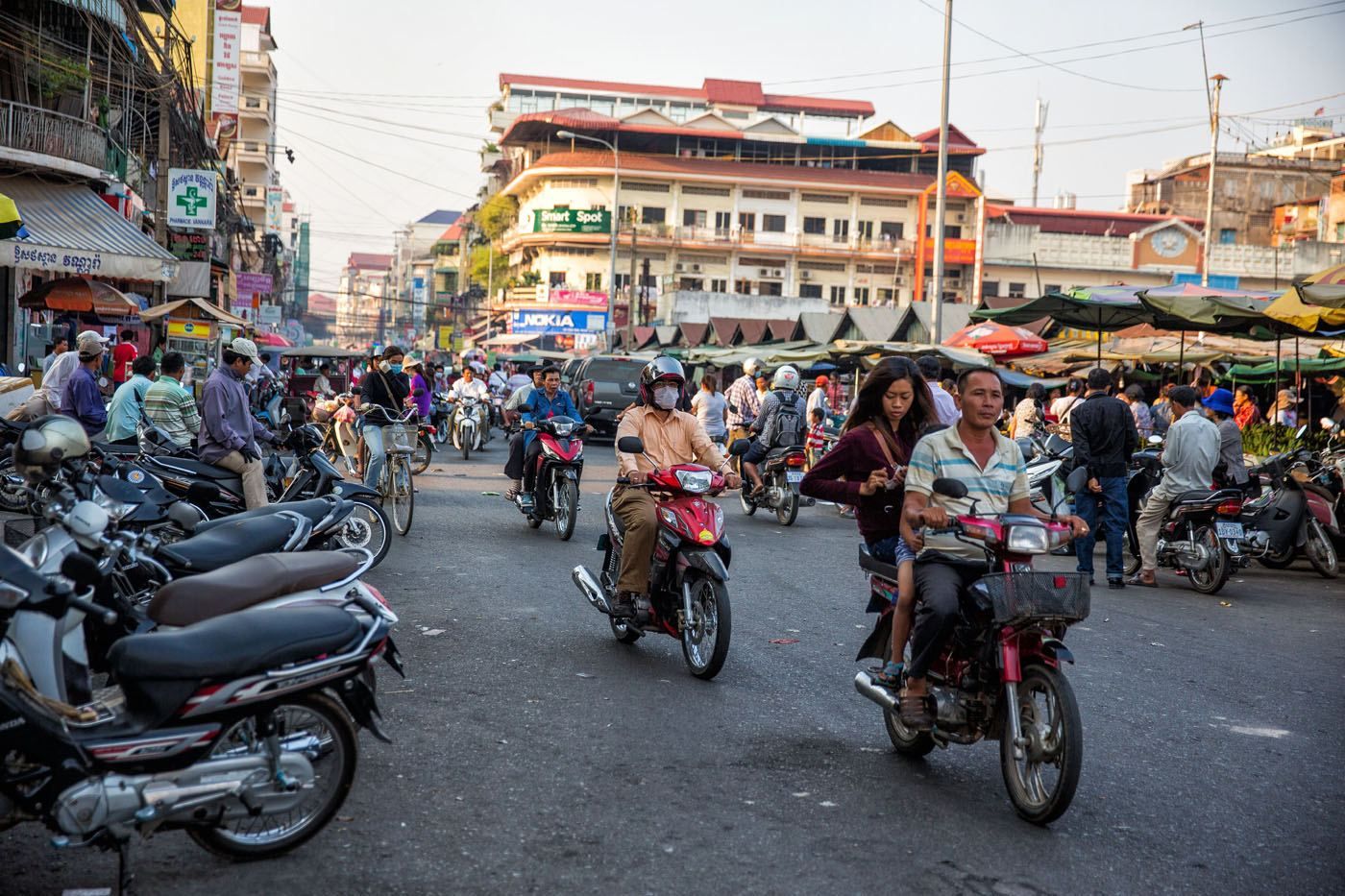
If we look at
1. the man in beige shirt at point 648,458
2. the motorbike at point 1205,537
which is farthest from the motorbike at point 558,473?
the motorbike at point 1205,537

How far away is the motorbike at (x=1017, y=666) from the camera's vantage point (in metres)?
4.59

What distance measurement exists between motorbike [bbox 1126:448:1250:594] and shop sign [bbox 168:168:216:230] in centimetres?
2023

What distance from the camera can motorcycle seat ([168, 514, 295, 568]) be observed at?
17.8 feet

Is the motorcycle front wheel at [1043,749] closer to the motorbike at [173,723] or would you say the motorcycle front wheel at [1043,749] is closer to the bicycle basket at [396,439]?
the motorbike at [173,723]

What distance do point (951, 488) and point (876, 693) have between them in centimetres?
109

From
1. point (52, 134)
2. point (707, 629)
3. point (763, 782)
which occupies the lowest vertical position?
point (763, 782)

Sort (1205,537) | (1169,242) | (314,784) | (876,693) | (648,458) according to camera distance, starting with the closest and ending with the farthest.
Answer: (314,784), (876,693), (648,458), (1205,537), (1169,242)

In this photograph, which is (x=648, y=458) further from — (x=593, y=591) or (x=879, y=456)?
(x=879, y=456)

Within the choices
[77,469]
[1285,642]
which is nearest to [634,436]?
[77,469]

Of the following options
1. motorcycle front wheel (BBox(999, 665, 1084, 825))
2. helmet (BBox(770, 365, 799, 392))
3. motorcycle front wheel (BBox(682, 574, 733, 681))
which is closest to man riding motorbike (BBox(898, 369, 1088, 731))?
motorcycle front wheel (BBox(999, 665, 1084, 825))

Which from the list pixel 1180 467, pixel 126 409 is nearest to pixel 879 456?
pixel 1180 467

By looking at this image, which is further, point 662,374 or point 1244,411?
point 1244,411

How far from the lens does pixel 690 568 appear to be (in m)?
7.03

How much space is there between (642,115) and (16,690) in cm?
7432
